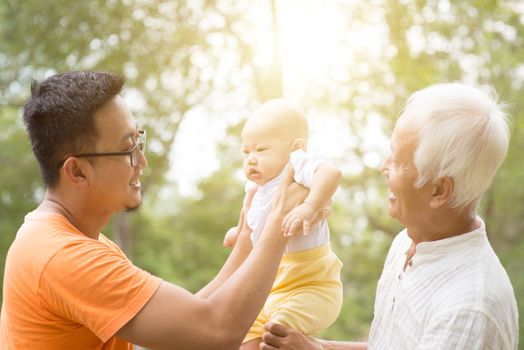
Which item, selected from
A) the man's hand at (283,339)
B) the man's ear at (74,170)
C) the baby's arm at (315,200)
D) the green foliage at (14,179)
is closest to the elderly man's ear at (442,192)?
the baby's arm at (315,200)

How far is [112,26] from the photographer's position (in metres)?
9.31

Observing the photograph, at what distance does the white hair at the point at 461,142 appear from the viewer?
5.67 ft

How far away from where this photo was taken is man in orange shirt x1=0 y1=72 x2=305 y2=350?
1808mm

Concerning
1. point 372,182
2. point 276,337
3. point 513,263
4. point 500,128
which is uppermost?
point 500,128

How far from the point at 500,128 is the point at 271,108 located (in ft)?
2.41

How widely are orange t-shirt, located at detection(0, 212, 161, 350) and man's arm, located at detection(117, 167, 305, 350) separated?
0.04m

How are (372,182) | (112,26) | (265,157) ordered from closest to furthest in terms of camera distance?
(265,157) < (112,26) < (372,182)

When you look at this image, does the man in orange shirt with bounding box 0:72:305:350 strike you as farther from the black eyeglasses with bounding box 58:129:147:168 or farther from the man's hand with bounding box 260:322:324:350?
the man's hand with bounding box 260:322:324:350

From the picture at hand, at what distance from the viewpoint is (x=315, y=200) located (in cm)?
195

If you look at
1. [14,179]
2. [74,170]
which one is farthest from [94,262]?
[14,179]

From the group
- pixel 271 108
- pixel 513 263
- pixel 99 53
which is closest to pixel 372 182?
pixel 513 263

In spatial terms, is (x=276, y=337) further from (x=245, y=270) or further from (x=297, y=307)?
(x=245, y=270)

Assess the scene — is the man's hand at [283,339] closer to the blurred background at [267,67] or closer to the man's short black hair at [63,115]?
the man's short black hair at [63,115]

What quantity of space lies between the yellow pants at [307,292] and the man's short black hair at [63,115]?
0.72 metres
